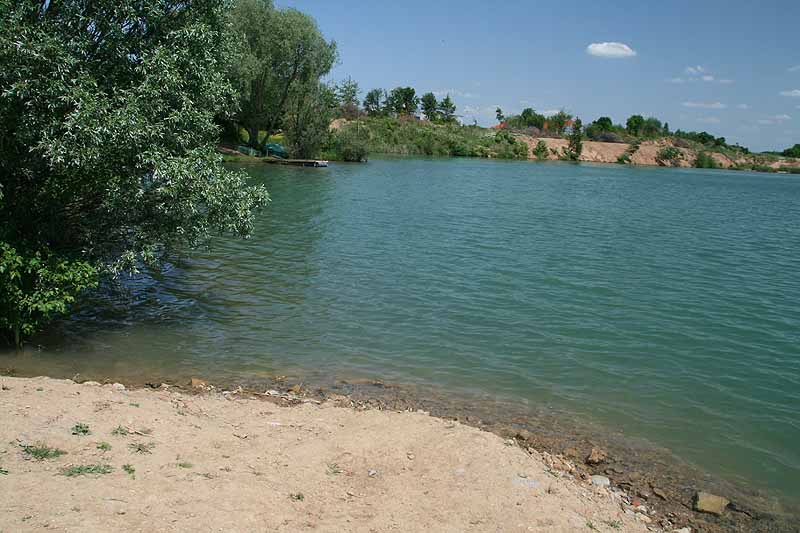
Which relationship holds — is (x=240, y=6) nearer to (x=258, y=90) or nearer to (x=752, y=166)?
(x=258, y=90)

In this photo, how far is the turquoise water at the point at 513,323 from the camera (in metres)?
11.2

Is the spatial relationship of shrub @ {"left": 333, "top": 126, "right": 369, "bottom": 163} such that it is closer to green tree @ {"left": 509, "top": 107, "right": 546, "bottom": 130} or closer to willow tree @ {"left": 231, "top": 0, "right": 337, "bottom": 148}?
willow tree @ {"left": 231, "top": 0, "right": 337, "bottom": 148}

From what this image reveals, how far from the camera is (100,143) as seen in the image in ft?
36.3

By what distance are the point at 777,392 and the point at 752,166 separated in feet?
483

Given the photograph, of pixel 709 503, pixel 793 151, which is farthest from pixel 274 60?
pixel 793 151

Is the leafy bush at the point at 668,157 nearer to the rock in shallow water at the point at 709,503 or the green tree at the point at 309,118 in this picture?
the green tree at the point at 309,118

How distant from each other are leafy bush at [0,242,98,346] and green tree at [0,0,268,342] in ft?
0.08

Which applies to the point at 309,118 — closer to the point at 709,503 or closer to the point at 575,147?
the point at 709,503

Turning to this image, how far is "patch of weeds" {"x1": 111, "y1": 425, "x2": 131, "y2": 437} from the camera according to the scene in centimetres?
769

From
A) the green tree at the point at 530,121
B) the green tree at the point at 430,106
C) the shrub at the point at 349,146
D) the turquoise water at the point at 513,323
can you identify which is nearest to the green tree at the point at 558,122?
the green tree at the point at 530,121

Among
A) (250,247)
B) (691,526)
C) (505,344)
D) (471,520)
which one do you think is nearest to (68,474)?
(471,520)

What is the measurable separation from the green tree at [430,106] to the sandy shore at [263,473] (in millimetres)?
144106

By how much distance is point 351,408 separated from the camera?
10.1 metres

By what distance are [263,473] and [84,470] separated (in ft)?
6.21
